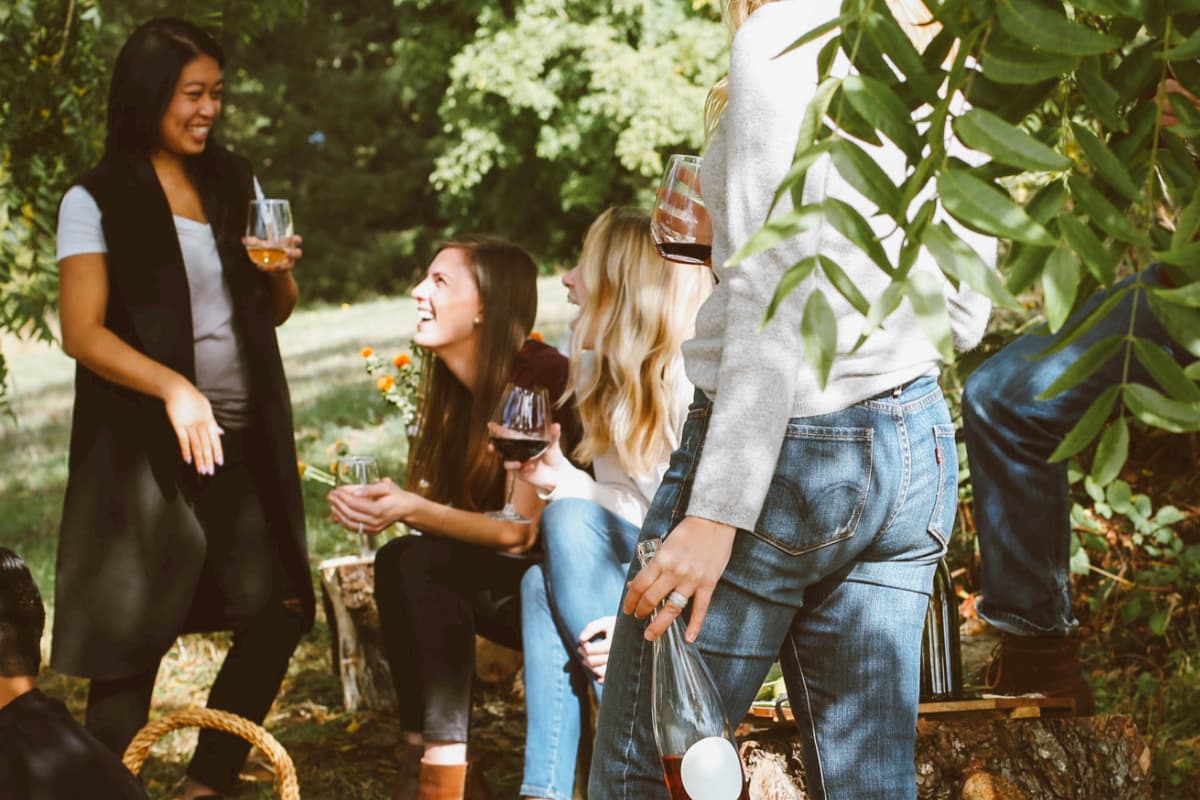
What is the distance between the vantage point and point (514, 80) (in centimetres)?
2116

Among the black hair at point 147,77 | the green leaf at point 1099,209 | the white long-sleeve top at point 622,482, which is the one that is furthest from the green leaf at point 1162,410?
the black hair at point 147,77

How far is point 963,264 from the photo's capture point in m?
0.92

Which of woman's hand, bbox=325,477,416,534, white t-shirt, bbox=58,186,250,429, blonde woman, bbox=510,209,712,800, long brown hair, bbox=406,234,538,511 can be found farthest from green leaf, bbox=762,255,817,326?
white t-shirt, bbox=58,186,250,429

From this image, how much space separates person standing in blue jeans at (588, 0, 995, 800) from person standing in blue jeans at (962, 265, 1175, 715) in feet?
3.02

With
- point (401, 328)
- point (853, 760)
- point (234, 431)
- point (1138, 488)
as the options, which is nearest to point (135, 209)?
point (234, 431)

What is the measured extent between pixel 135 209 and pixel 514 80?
18.5 m

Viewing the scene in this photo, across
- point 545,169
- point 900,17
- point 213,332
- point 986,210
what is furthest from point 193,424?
point 545,169

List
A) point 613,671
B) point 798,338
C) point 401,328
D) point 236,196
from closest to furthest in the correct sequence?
1. point 798,338
2. point 613,671
3. point 236,196
4. point 401,328

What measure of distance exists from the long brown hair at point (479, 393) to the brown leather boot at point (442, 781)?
687mm

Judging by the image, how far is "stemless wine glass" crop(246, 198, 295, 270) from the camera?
3.34 m

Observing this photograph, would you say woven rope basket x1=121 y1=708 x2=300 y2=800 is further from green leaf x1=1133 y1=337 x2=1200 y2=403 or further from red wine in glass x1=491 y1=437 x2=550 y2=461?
green leaf x1=1133 y1=337 x2=1200 y2=403

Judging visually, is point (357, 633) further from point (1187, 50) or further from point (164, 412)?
point (1187, 50)

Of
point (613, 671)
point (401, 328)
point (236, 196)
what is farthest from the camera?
point (401, 328)

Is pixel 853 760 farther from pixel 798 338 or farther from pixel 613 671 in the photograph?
pixel 798 338
